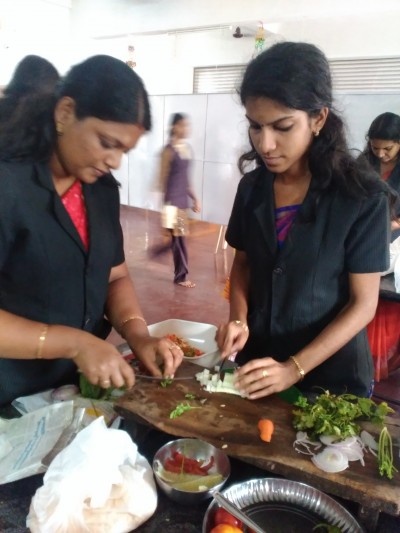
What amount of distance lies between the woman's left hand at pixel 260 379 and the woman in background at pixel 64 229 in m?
0.20

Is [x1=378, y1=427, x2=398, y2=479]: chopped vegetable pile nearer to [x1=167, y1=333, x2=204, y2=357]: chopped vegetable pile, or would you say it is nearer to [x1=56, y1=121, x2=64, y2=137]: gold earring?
[x1=167, y1=333, x2=204, y2=357]: chopped vegetable pile

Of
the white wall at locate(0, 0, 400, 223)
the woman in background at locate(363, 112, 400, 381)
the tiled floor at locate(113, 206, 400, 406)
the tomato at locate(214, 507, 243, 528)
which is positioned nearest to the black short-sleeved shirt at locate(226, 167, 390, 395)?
the tomato at locate(214, 507, 243, 528)

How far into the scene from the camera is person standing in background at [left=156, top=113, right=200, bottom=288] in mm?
5125

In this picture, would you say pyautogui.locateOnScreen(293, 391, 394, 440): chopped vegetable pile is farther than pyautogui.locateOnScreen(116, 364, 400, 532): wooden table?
Yes

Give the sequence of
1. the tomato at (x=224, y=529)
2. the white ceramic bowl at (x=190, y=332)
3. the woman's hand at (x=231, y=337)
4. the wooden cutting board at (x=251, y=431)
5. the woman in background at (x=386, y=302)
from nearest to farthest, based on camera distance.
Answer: the tomato at (x=224, y=529) → the wooden cutting board at (x=251, y=431) → the woman's hand at (x=231, y=337) → the white ceramic bowl at (x=190, y=332) → the woman in background at (x=386, y=302)

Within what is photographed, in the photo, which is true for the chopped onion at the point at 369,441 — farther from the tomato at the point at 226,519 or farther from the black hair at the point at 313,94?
the black hair at the point at 313,94

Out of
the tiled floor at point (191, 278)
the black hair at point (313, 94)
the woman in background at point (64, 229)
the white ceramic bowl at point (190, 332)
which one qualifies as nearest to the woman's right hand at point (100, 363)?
the woman in background at point (64, 229)

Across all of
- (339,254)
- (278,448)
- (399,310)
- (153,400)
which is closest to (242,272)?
(339,254)

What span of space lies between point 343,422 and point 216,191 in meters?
5.62

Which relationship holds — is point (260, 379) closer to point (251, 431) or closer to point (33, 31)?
point (251, 431)

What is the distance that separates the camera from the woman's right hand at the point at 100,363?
112 centimetres

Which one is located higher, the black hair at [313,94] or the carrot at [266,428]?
the black hair at [313,94]

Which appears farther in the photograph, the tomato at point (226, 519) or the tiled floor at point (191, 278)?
the tiled floor at point (191, 278)

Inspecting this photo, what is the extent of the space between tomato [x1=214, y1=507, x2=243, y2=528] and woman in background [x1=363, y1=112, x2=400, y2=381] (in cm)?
204
